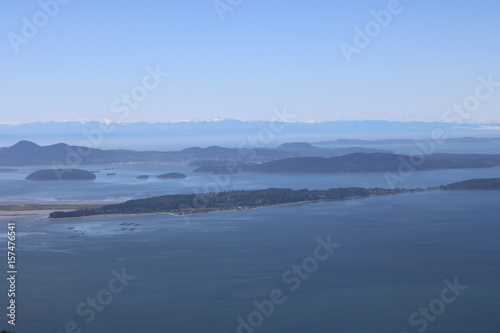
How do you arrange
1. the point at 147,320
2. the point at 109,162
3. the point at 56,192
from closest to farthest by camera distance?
the point at 147,320 < the point at 56,192 < the point at 109,162

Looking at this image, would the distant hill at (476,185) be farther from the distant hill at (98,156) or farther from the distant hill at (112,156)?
the distant hill at (98,156)

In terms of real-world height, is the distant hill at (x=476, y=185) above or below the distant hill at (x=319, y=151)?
below

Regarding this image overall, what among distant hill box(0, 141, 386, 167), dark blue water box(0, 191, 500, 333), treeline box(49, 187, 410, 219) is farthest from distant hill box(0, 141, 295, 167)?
dark blue water box(0, 191, 500, 333)

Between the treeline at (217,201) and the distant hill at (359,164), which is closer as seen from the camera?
the treeline at (217,201)

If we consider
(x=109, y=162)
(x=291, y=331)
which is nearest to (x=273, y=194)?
(x=291, y=331)

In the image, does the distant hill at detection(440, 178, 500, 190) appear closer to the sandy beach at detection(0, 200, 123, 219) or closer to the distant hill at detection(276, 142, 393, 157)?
the sandy beach at detection(0, 200, 123, 219)

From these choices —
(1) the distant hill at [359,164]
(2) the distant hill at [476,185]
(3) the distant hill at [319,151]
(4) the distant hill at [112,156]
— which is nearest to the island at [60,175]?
(4) the distant hill at [112,156]

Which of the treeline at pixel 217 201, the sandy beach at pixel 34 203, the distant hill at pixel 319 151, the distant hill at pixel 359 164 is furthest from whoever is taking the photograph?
the distant hill at pixel 319 151

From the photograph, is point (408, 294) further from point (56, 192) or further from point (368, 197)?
point (56, 192)
